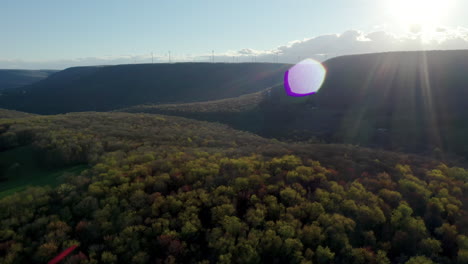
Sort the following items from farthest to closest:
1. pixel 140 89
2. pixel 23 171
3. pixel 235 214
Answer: pixel 140 89
pixel 23 171
pixel 235 214

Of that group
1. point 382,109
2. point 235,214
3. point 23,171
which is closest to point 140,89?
point 382,109

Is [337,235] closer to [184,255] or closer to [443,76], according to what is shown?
[184,255]

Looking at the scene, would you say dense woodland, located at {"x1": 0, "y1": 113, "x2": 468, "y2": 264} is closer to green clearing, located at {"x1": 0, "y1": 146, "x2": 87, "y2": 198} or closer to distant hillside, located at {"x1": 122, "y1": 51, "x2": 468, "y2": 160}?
green clearing, located at {"x1": 0, "y1": 146, "x2": 87, "y2": 198}

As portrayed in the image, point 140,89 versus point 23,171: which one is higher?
point 140,89

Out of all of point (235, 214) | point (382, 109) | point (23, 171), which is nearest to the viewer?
point (235, 214)

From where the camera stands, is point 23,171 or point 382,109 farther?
point 382,109

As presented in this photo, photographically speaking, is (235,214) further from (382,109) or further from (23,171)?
(382,109)
